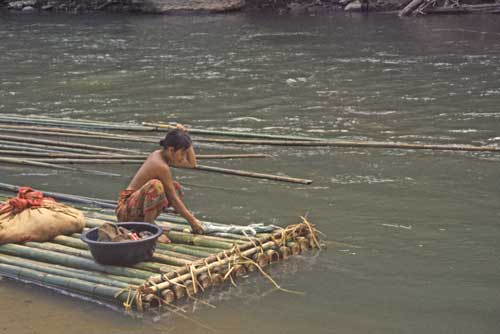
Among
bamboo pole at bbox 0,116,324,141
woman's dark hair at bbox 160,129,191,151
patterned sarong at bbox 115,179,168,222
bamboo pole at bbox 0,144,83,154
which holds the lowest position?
bamboo pole at bbox 0,144,83,154

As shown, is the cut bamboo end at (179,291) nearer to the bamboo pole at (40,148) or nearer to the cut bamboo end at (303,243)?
the cut bamboo end at (303,243)

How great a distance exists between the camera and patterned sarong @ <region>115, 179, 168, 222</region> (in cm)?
520

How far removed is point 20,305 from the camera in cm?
482

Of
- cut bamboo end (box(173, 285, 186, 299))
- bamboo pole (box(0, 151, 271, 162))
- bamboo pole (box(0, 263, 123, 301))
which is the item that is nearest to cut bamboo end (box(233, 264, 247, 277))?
cut bamboo end (box(173, 285, 186, 299))

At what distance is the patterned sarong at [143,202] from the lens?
17.1 feet

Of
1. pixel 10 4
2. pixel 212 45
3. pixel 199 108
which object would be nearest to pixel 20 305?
pixel 199 108

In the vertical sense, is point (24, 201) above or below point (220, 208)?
above

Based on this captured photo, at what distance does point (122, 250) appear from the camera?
15.8 ft

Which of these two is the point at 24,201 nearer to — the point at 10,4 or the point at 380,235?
the point at 380,235

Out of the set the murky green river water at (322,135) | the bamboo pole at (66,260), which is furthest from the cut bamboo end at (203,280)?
the bamboo pole at (66,260)

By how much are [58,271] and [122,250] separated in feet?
1.42

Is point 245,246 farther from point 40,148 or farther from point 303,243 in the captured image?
point 40,148

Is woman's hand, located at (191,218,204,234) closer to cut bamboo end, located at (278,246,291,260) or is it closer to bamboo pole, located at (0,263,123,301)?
cut bamboo end, located at (278,246,291,260)

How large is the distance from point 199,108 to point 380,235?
492 centimetres
